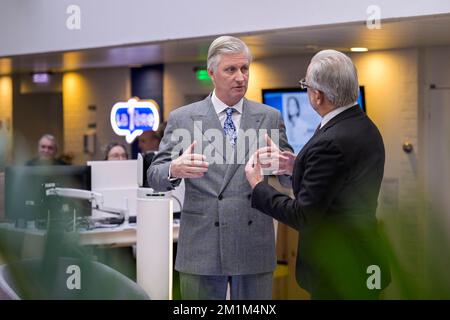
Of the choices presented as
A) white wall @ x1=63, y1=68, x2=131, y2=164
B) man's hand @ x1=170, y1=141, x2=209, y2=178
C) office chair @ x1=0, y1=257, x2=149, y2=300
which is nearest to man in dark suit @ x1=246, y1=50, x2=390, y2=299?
man's hand @ x1=170, y1=141, x2=209, y2=178

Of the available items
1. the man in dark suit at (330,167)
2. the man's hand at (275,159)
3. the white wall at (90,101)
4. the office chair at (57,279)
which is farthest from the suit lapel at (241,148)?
the white wall at (90,101)

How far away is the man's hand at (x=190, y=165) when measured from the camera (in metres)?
1.82

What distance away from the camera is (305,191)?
157 cm

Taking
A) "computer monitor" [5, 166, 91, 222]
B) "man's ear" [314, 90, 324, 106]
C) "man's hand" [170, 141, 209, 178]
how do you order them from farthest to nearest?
"computer monitor" [5, 166, 91, 222] → "man's hand" [170, 141, 209, 178] → "man's ear" [314, 90, 324, 106]

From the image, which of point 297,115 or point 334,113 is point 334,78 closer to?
point 334,113

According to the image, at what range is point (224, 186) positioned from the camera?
196 cm

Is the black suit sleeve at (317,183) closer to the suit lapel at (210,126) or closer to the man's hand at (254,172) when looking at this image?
the man's hand at (254,172)

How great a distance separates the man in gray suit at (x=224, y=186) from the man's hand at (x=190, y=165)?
0.08m

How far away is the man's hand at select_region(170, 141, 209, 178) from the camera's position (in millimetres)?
1815

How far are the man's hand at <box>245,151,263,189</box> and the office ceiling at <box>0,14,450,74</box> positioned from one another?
2819mm

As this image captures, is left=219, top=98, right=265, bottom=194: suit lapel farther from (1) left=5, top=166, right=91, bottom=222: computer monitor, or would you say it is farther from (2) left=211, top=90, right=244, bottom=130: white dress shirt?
(1) left=5, top=166, right=91, bottom=222: computer monitor

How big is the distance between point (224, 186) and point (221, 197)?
0.11 ft
